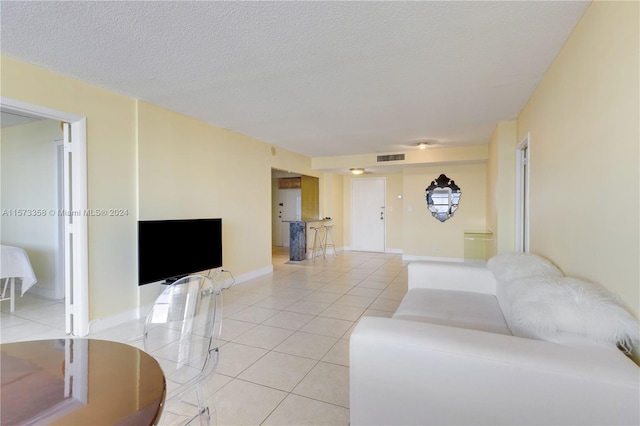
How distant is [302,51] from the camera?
2287 mm

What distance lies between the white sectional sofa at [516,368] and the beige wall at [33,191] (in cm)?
485

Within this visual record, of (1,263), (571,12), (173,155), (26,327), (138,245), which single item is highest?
(571,12)

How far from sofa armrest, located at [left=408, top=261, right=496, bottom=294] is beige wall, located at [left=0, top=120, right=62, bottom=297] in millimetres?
4742

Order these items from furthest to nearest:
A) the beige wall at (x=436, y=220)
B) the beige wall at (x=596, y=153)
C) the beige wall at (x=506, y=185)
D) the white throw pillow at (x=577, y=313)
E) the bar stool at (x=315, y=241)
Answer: the bar stool at (x=315, y=241) < the beige wall at (x=436, y=220) < the beige wall at (x=506, y=185) < the beige wall at (x=596, y=153) < the white throw pillow at (x=577, y=313)

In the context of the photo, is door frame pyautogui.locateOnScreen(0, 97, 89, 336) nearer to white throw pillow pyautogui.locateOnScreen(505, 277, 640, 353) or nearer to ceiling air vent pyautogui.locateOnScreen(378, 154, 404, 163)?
white throw pillow pyautogui.locateOnScreen(505, 277, 640, 353)

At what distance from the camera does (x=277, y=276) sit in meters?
5.45

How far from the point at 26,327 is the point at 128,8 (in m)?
3.37

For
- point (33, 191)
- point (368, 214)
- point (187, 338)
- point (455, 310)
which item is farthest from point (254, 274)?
point (368, 214)

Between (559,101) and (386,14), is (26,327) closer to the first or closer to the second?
(386,14)

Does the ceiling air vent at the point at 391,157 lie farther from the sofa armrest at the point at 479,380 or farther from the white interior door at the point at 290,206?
the sofa armrest at the point at 479,380

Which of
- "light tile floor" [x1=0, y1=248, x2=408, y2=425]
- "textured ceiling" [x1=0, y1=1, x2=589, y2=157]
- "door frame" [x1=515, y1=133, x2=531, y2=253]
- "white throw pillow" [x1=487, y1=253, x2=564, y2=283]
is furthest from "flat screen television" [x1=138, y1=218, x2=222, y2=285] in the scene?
"door frame" [x1=515, y1=133, x2=531, y2=253]

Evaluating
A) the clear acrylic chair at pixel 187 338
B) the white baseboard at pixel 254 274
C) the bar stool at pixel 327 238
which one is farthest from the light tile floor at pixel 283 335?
the bar stool at pixel 327 238

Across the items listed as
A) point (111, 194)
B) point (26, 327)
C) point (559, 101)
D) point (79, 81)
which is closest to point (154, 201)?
point (111, 194)

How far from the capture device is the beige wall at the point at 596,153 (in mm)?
1296
